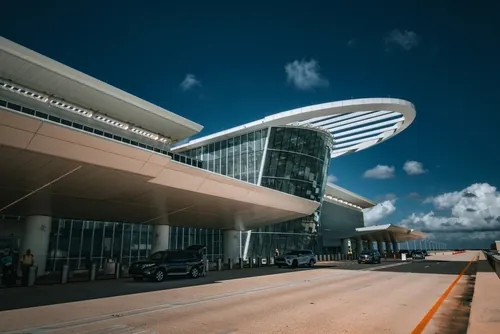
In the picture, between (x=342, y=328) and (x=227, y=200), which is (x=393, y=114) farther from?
(x=342, y=328)

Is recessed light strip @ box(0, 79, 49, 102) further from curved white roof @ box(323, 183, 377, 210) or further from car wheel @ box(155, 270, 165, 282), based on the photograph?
curved white roof @ box(323, 183, 377, 210)

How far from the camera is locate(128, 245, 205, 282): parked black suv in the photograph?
19.2 m

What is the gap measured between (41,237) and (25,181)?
27.2 feet

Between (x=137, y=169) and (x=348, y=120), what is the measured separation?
3484 centimetres

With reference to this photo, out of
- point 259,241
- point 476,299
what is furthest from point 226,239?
point 476,299

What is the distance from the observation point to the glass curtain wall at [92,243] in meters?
28.4

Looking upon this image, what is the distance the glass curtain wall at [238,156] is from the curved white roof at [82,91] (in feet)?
38.5

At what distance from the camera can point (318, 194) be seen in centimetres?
5225

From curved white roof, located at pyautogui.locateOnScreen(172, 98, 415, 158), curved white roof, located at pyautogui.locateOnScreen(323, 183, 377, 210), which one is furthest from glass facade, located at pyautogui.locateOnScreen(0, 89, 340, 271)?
curved white roof, located at pyautogui.locateOnScreen(323, 183, 377, 210)

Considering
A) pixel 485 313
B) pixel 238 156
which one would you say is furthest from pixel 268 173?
pixel 485 313

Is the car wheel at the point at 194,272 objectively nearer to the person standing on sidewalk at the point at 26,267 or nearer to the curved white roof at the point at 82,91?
the person standing on sidewalk at the point at 26,267

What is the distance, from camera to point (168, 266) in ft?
65.9

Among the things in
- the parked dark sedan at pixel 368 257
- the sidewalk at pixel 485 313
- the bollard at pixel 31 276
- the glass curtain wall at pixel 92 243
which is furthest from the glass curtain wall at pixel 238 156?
the sidewalk at pixel 485 313

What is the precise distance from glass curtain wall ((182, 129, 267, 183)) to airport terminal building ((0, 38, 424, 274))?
17 centimetres
